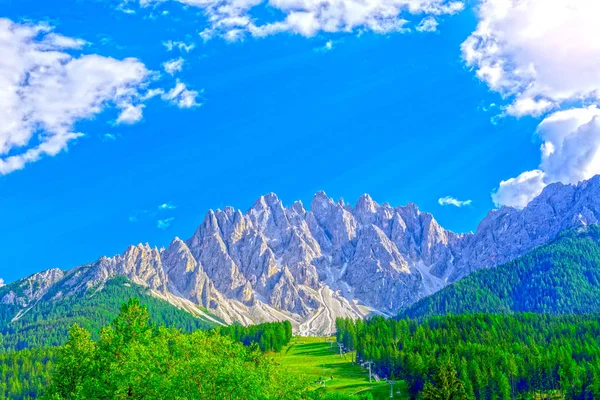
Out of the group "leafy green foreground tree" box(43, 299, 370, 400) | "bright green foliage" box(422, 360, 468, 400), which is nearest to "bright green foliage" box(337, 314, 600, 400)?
"bright green foliage" box(422, 360, 468, 400)

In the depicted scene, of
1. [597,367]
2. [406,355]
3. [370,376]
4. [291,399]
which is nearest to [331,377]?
[370,376]

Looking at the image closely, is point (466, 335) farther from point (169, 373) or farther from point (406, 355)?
point (169, 373)

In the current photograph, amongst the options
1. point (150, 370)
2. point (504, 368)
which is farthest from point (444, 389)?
point (504, 368)

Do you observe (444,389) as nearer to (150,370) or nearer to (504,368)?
(150,370)

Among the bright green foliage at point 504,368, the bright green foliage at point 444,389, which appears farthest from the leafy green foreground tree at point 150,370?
the bright green foliage at point 504,368

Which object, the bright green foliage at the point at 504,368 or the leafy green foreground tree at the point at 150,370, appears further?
the bright green foliage at the point at 504,368

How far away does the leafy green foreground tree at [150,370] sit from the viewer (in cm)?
5097

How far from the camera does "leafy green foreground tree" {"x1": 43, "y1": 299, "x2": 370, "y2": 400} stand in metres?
51.0

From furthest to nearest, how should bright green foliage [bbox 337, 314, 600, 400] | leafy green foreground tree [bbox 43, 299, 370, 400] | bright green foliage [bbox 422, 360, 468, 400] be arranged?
bright green foliage [bbox 337, 314, 600, 400] → bright green foliage [bbox 422, 360, 468, 400] → leafy green foreground tree [bbox 43, 299, 370, 400]

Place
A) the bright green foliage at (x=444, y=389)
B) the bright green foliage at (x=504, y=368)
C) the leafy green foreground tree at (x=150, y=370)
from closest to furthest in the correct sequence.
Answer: the leafy green foreground tree at (x=150, y=370) < the bright green foliage at (x=444, y=389) < the bright green foliage at (x=504, y=368)

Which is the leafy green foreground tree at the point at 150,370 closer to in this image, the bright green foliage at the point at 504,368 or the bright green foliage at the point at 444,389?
the bright green foliage at the point at 444,389

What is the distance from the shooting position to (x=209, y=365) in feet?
171

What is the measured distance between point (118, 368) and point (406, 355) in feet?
388

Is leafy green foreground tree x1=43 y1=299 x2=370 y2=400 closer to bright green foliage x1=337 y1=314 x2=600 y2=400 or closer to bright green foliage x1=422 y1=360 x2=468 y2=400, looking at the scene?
bright green foliage x1=422 y1=360 x2=468 y2=400
